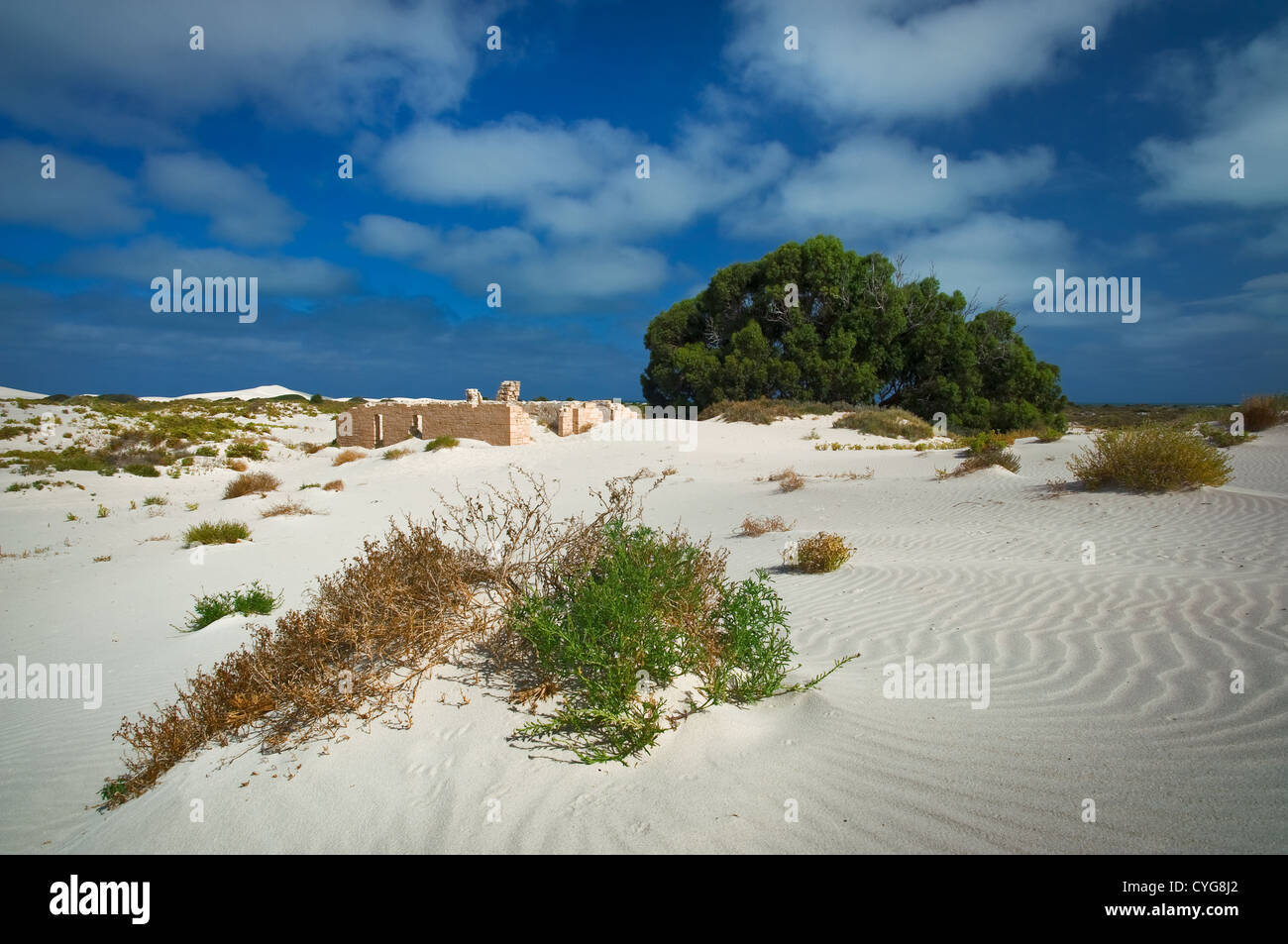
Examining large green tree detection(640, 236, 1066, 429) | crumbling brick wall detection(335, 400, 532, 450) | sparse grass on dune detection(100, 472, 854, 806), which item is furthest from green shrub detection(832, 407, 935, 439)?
sparse grass on dune detection(100, 472, 854, 806)

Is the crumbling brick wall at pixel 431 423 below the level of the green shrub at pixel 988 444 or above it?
above

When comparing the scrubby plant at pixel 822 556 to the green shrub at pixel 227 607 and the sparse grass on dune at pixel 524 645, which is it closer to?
the sparse grass on dune at pixel 524 645

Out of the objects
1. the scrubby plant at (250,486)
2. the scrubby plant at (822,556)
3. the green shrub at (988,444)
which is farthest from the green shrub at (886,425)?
the scrubby plant at (250,486)

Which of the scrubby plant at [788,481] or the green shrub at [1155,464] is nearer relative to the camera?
the green shrub at [1155,464]

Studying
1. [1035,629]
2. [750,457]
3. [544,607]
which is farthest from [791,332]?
[544,607]

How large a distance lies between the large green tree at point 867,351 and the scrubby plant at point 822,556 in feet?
78.0

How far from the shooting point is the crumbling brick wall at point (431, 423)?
2195 centimetres

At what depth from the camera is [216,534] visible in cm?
1004

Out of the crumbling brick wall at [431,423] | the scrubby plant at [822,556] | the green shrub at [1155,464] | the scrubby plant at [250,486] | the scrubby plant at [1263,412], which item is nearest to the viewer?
the scrubby plant at [822,556]

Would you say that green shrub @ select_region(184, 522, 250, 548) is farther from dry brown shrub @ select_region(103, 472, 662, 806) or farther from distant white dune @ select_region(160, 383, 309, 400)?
distant white dune @ select_region(160, 383, 309, 400)

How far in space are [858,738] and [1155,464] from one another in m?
9.64

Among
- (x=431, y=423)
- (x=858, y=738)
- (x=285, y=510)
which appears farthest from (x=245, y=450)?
(x=858, y=738)

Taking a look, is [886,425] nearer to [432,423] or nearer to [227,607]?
[432,423]
